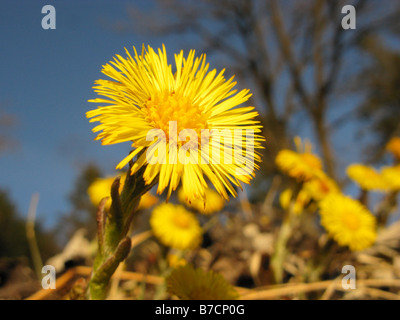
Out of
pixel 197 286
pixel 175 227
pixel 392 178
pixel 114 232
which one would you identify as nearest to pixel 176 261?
pixel 175 227

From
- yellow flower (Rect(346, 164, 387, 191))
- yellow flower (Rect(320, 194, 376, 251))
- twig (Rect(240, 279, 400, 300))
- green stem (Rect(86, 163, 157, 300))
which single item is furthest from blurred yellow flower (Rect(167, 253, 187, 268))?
yellow flower (Rect(346, 164, 387, 191))

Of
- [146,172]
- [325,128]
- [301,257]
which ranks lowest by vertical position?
[301,257]

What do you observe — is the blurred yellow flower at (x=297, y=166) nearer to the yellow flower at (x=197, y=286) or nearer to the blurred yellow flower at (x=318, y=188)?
the blurred yellow flower at (x=318, y=188)

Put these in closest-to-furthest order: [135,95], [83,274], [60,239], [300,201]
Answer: [135,95], [83,274], [300,201], [60,239]

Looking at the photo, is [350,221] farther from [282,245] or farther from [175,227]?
[175,227]

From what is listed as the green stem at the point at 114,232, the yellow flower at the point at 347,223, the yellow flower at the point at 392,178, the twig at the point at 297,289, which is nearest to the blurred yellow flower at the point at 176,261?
the twig at the point at 297,289
